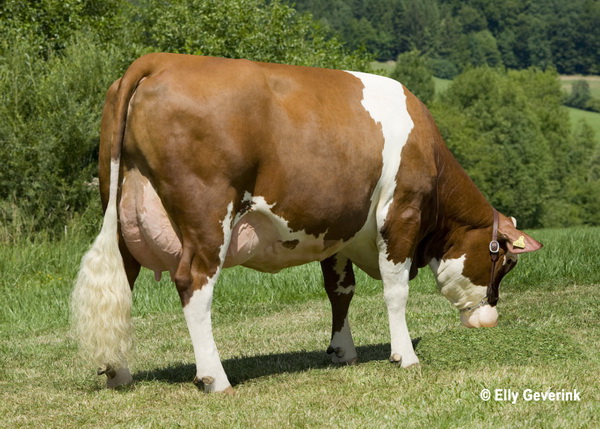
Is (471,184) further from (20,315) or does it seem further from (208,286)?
(20,315)

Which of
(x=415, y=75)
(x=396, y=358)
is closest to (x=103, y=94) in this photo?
(x=396, y=358)

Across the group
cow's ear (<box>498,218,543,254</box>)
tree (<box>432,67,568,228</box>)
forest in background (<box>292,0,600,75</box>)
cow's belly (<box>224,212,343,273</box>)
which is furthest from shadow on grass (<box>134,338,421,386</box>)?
forest in background (<box>292,0,600,75</box>)

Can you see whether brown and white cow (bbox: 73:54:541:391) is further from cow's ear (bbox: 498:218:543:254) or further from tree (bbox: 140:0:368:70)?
tree (bbox: 140:0:368:70)

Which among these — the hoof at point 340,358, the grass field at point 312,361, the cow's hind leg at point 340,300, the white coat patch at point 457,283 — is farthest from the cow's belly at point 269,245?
the white coat patch at point 457,283

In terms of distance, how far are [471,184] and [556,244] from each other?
720cm

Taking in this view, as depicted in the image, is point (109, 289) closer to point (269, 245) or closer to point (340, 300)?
point (269, 245)

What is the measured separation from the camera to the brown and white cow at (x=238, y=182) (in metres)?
5.62

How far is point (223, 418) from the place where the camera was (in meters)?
5.09

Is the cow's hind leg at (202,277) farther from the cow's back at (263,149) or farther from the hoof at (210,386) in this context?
the cow's back at (263,149)

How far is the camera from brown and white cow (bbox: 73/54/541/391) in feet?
18.5

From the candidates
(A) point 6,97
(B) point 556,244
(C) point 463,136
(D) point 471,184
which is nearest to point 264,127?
(D) point 471,184

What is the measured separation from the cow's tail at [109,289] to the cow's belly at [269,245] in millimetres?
772

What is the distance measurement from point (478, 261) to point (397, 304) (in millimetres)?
977

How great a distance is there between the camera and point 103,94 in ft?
65.9
